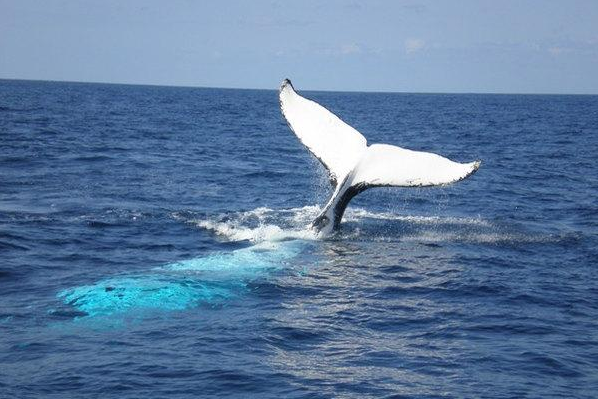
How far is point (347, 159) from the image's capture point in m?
14.6

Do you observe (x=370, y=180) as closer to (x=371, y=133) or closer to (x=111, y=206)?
(x=111, y=206)

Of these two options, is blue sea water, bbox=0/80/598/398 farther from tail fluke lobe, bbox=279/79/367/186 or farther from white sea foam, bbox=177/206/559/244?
tail fluke lobe, bbox=279/79/367/186

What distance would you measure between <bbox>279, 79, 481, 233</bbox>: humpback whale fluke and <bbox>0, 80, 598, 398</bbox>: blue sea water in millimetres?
1153

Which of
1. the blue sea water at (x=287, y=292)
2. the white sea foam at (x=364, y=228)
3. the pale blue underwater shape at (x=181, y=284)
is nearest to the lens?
the blue sea water at (x=287, y=292)

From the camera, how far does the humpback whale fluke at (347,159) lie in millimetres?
13266

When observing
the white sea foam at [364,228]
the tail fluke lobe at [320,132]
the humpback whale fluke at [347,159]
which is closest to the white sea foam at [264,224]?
the white sea foam at [364,228]

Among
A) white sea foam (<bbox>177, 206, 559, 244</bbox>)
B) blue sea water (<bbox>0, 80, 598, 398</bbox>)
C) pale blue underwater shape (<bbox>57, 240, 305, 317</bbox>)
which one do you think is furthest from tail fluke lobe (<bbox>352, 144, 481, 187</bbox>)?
white sea foam (<bbox>177, 206, 559, 244</bbox>)

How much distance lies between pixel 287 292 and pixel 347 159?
327cm

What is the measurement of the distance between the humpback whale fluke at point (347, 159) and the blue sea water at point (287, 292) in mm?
1153

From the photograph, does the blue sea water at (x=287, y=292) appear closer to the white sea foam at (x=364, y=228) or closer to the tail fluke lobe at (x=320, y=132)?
the white sea foam at (x=364, y=228)

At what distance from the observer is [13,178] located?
77.9ft

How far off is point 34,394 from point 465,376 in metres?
4.73

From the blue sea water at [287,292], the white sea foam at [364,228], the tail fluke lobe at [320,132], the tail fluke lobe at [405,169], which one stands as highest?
the tail fluke lobe at [320,132]

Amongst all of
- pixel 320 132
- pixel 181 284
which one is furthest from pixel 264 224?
pixel 181 284
